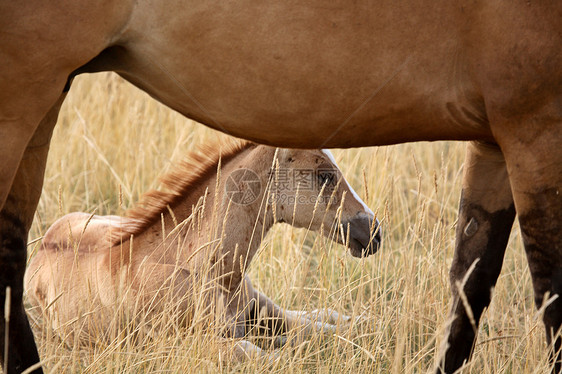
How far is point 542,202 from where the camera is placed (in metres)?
2.36

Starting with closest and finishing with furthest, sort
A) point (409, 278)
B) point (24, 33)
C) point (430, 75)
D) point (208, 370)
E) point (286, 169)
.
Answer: point (24, 33) → point (430, 75) → point (208, 370) → point (409, 278) → point (286, 169)

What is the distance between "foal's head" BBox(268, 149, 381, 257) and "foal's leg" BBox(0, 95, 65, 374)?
58.1 inches

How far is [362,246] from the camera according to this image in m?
3.92

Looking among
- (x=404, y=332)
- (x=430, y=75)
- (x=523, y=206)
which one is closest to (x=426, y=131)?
(x=430, y=75)

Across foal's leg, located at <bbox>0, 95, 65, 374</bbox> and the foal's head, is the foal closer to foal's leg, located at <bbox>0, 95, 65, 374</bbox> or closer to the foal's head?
the foal's head

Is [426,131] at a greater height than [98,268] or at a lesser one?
greater

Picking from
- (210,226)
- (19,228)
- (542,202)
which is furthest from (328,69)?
(210,226)

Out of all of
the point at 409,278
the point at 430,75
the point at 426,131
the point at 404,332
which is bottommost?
the point at 404,332

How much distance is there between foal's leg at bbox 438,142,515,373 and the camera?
2.93 metres

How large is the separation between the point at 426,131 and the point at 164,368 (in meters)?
1.45

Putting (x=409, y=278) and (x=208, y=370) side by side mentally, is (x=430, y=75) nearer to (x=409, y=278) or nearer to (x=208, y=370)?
(x=409, y=278)

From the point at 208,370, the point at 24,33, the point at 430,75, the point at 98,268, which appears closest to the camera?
the point at 24,33

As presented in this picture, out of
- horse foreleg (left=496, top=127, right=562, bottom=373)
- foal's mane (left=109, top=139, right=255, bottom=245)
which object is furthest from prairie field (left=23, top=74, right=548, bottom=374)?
horse foreleg (left=496, top=127, right=562, bottom=373)

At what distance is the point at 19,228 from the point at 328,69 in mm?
1318
